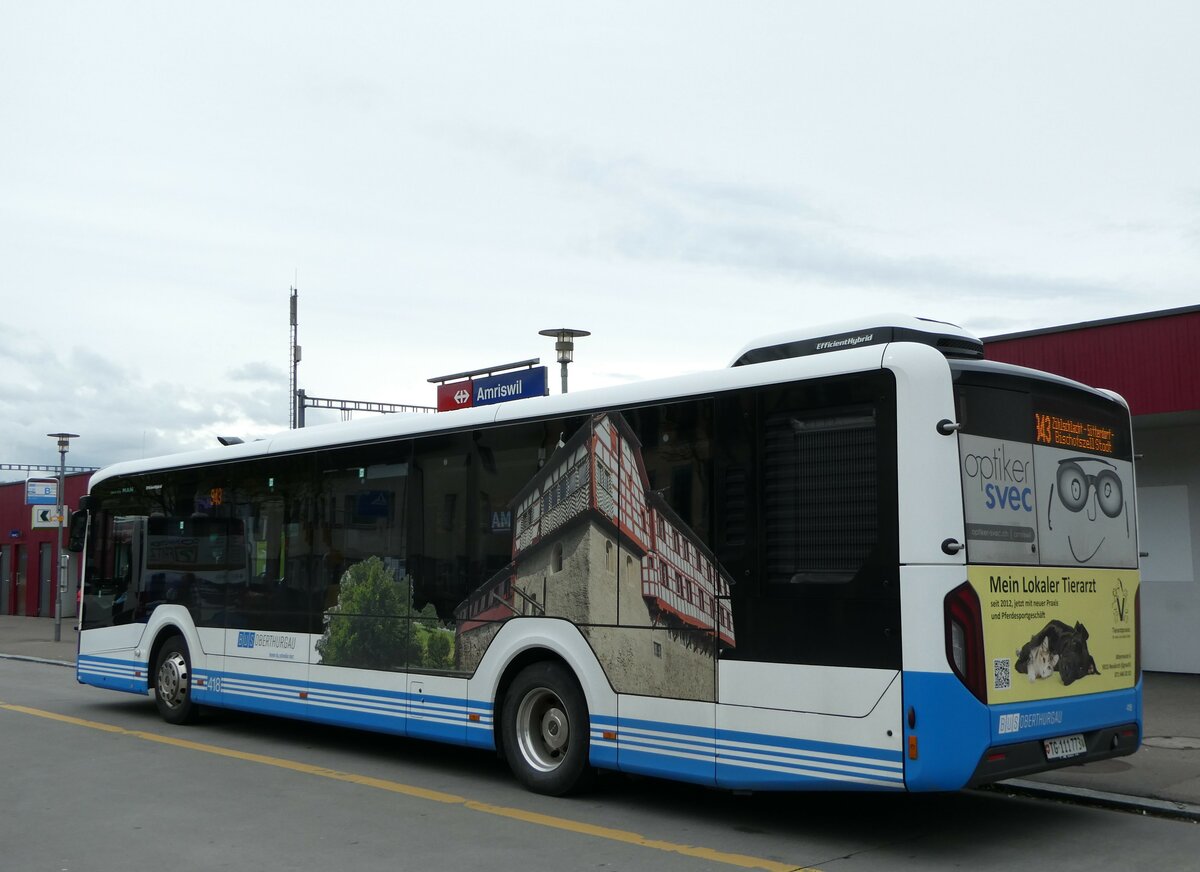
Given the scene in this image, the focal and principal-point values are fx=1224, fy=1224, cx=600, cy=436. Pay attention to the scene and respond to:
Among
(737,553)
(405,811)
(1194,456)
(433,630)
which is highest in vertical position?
(1194,456)

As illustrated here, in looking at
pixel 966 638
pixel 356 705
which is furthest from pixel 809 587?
pixel 356 705

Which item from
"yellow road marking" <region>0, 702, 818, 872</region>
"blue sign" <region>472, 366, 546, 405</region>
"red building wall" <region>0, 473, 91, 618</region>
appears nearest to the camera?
"yellow road marking" <region>0, 702, 818, 872</region>

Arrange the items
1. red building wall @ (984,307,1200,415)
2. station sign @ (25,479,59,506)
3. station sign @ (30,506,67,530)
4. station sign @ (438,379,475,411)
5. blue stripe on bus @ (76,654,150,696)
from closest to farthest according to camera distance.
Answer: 1. blue stripe on bus @ (76,654,150,696)
2. red building wall @ (984,307,1200,415)
3. station sign @ (438,379,475,411)
4. station sign @ (30,506,67,530)
5. station sign @ (25,479,59,506)

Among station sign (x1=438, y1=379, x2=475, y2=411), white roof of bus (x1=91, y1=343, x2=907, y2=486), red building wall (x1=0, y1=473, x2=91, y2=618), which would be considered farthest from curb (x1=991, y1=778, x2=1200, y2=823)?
red building wall (x1=0, y1=473, x2=91, y2=618)

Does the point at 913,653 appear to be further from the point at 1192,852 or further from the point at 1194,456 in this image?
the point at 1194,456

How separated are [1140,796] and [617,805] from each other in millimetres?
3720

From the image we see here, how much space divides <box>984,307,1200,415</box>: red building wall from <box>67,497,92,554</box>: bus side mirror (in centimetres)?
1156

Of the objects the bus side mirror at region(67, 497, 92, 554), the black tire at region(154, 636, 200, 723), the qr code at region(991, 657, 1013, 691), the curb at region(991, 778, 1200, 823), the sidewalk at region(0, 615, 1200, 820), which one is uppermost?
the bus side mirror at region(67, 497, 92, 554)

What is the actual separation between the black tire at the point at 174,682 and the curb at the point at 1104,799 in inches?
328

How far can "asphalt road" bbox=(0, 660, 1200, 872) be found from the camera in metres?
7.08

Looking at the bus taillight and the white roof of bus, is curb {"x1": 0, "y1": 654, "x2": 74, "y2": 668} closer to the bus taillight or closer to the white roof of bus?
the white roof of bus

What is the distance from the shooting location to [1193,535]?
15.7m

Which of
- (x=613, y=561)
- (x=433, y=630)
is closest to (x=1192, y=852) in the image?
(x=613, y=561)

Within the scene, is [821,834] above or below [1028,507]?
below
